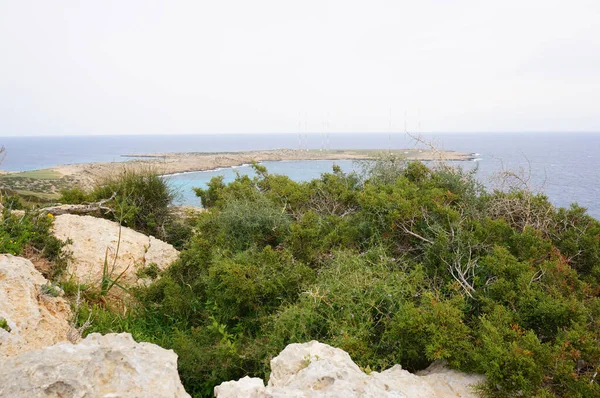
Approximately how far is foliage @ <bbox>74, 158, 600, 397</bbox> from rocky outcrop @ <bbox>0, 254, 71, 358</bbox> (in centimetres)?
Result: 56

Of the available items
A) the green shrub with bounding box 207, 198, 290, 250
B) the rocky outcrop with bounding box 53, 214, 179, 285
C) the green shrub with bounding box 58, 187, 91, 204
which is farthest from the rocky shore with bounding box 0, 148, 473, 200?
the green shrub with bounding box 207, 198, 290, 250

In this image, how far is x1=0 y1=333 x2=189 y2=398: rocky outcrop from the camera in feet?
7.77

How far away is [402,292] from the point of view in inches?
157

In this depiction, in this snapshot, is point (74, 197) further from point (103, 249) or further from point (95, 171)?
point (95, 171)

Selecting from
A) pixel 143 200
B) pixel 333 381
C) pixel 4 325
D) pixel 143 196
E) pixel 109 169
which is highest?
pixel 109 169

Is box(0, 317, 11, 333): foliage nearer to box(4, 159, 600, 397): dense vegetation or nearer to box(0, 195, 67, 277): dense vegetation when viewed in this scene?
box(4, 159, 600, 397): dense vegetation

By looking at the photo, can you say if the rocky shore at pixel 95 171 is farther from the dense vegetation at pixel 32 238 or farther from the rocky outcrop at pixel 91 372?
the rocky outcrop at pixel 91 372

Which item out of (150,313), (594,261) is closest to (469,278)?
(594,261)

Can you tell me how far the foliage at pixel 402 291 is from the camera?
10.4 ft

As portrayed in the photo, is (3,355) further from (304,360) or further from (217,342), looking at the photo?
(304,360)

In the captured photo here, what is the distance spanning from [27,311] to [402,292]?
3948 millimetres

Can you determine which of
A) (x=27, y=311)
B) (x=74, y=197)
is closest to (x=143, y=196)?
(x=74, y=197)

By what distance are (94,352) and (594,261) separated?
18.0ft

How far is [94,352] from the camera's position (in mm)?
2658
